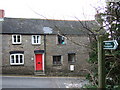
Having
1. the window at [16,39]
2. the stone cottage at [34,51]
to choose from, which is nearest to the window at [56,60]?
the stone cottage at [34,51]

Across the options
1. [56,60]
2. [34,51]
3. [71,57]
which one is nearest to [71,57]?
[71,57]

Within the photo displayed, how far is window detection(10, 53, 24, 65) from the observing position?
1925cm

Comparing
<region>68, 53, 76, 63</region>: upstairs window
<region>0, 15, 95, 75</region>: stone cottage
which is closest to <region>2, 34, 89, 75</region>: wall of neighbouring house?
<region>0, 15, 95, 75</region>: stone cottage

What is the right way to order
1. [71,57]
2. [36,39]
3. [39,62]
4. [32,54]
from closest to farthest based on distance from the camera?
[32,54], [36,39], [39,62], [71,57]

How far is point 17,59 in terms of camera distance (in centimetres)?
1939

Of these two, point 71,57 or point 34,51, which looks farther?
point 71,57

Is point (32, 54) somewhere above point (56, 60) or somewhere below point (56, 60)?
above

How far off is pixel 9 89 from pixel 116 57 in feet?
24.1

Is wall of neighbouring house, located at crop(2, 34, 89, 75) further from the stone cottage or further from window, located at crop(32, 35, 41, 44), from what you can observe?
window, located at crop(32, 35, 41, 44)

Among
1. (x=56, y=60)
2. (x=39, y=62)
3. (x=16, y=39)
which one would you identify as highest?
(x=16, y=39)

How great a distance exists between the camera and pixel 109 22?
5.73 m

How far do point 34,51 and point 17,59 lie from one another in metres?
2.21

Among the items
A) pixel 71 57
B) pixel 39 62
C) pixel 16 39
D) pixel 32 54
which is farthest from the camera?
pixel 71 57

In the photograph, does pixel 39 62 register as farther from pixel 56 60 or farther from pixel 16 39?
pixel 16 39
